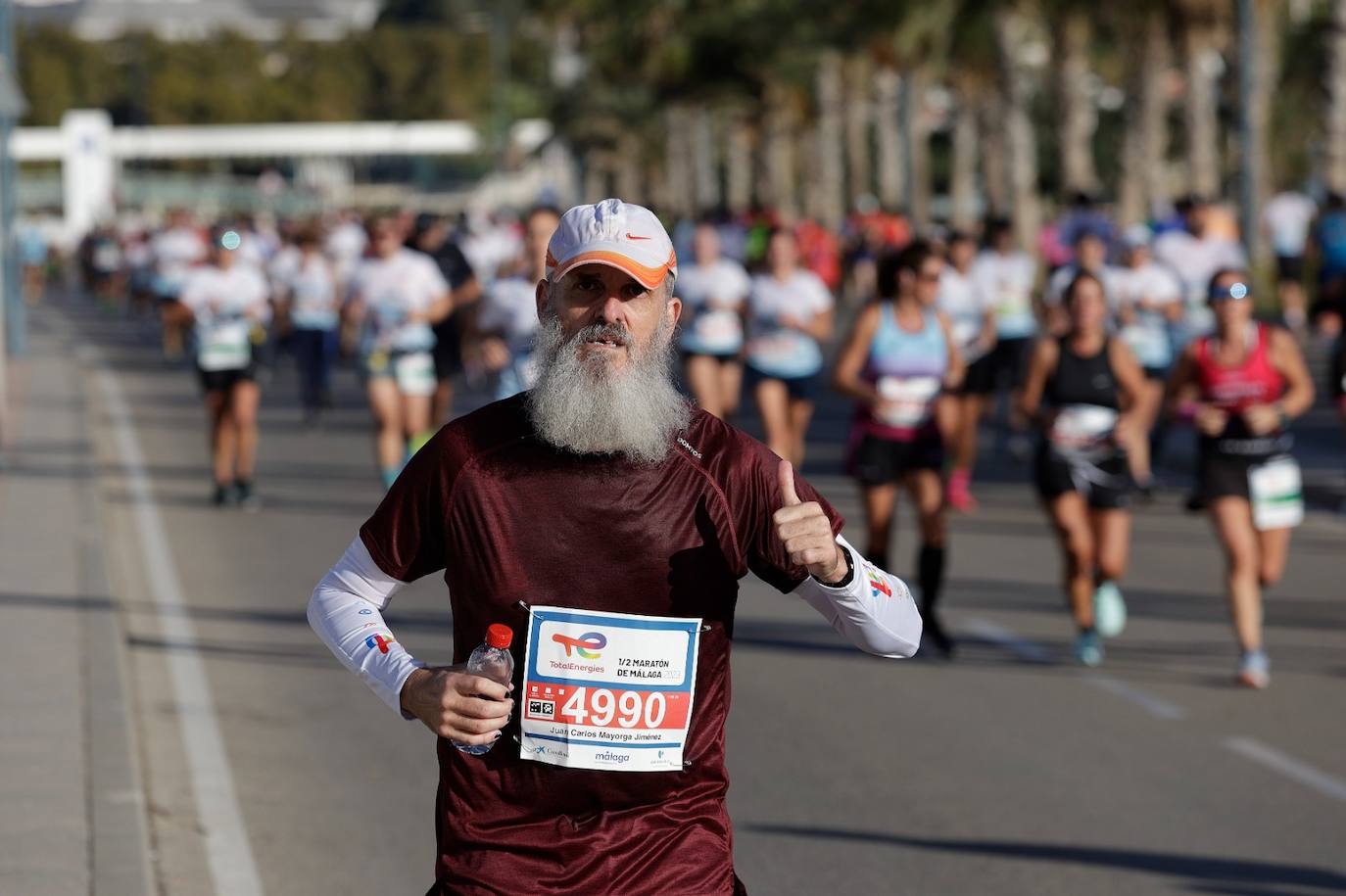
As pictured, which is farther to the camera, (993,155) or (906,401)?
(993,155)

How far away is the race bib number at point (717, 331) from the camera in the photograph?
16.6 m

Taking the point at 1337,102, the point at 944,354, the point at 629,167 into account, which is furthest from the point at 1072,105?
the point at 629,167

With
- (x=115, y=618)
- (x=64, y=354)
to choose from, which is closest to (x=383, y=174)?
(x=64, y=354)

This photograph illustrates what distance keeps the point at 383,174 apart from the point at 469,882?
151570 millimetres

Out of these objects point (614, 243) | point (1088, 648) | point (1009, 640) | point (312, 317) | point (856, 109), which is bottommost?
point (1009, 640)

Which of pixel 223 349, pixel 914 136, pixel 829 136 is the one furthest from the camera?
pixel 829 136

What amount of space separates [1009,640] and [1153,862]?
4028mm

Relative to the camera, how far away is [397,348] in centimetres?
1466

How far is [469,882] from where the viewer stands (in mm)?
3758

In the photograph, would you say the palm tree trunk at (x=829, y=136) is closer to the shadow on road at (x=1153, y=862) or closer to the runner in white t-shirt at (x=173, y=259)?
the runner in white t-shirt at (x=173, y=259)

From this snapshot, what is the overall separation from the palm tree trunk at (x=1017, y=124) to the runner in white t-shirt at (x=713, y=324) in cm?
2113

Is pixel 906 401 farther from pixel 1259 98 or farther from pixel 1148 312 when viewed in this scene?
pixel 1259 98

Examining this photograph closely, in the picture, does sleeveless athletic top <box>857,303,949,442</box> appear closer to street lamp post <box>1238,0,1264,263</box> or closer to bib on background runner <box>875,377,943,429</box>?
bib on background runner <box>875,377,943,429</box>

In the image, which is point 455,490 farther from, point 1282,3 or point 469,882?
point 1282,3
